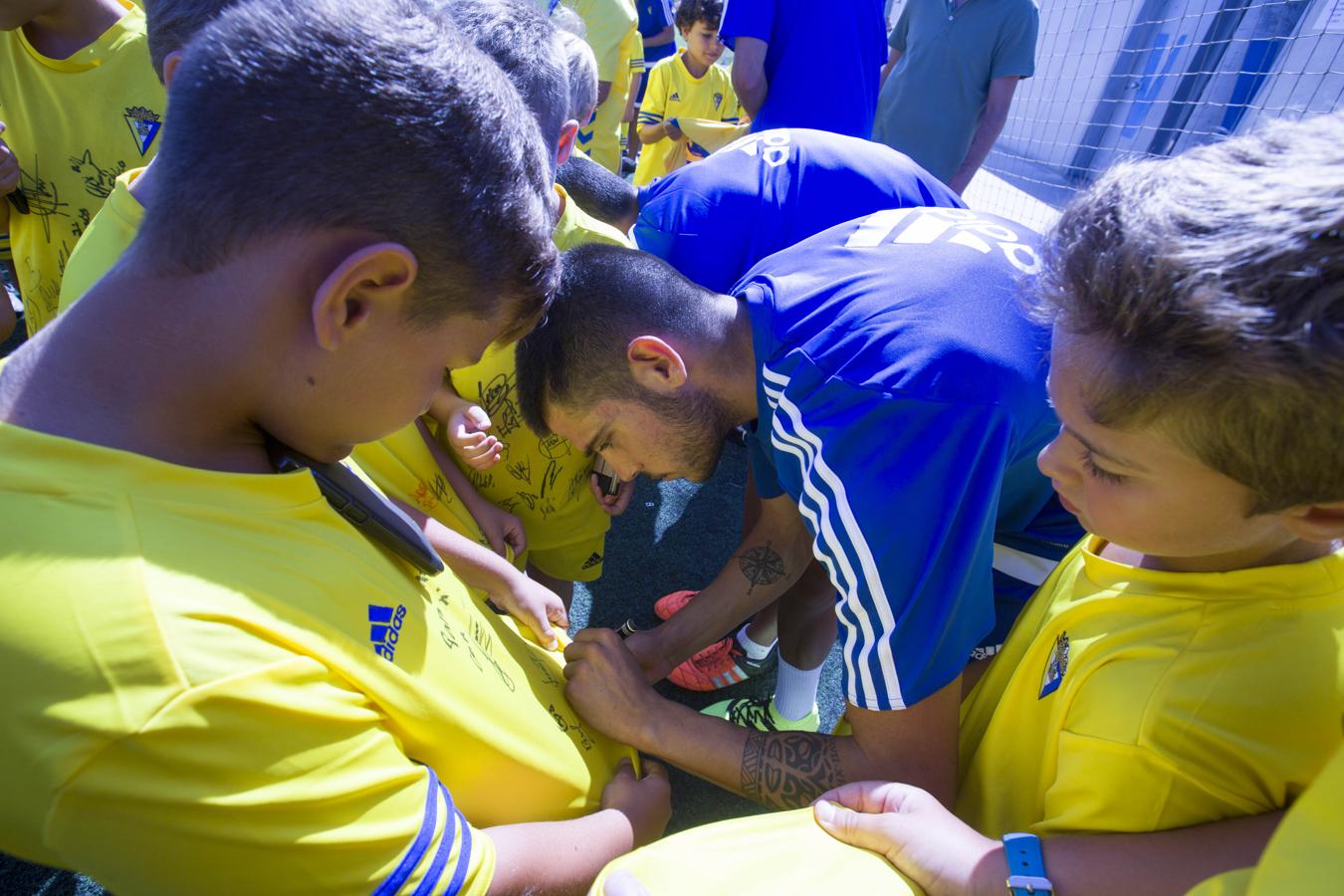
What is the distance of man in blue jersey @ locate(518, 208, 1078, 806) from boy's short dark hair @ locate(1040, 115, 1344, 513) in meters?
0.38

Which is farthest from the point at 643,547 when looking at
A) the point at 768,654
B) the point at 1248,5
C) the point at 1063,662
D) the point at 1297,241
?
the point at 1248,5

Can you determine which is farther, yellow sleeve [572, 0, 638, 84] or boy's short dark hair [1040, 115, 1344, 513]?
yellow sleeve [572, 0, 638, 84]

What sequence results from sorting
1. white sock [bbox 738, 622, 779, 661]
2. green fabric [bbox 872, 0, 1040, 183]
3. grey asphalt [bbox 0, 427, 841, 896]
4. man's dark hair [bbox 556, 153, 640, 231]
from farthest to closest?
green fabric [bbox 872, 0, 1040, 183] < man's dark hair [bbox 556, 153, 640, 231] < white sock [bbox 738, 622, 779, 661] < grey asphalt [bbox 0, 427, 841, 896]

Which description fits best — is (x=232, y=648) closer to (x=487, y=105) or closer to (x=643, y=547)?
(x=487, y=105)

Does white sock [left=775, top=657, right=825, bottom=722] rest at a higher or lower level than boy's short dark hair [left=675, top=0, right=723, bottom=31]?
lower

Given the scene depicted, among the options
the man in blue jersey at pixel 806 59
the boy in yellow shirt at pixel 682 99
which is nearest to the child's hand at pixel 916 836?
the man in blue jersey at pixel 806 59

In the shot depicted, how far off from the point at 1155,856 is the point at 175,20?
244 cm

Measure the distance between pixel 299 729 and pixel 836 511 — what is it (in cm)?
100

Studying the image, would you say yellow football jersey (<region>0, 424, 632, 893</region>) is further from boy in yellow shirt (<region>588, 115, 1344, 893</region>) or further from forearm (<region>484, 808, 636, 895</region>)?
boy in yellow shirt (<region>588, 115, 1344, 893</region>)

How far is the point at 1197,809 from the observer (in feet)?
3.35

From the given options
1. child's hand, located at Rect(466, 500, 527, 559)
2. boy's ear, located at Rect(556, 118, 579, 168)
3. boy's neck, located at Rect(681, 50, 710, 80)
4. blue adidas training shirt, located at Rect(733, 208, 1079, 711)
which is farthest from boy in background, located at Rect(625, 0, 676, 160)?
blue adidas training shirt, located at Rect(733, 208, 1079, 711)

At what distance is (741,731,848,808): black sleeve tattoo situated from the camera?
5.36ft

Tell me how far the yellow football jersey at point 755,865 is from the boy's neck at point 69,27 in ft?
8.79

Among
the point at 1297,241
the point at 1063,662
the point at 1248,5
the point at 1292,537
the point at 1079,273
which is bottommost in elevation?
the point at 1063,662
